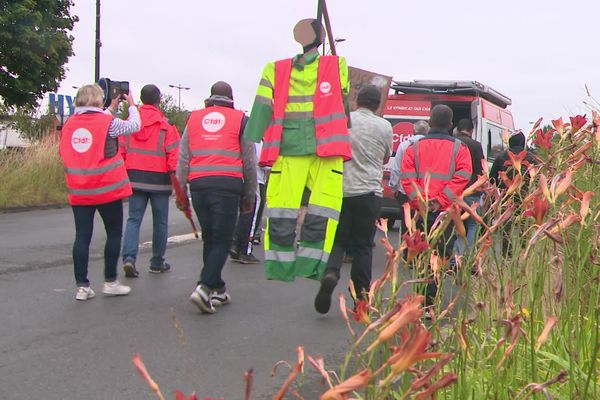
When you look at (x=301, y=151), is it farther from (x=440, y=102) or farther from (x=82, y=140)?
(x=440, y=102)

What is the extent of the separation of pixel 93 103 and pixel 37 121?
2499 centimetres

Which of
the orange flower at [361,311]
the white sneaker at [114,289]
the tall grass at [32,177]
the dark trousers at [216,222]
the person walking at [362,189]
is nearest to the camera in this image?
the orange flower at [361,311]

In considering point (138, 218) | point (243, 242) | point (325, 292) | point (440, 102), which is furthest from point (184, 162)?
point (440, 102)

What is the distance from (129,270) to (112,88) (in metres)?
1.78

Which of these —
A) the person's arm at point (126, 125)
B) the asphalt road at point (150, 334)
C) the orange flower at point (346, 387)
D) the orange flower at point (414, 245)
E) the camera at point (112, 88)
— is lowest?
the asphalt road at point (150, 334)

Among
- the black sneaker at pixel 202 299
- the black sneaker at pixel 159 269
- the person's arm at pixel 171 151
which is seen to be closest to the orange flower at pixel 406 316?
the black sneaker at pixel 202 299

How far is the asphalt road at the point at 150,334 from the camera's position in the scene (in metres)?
4.27

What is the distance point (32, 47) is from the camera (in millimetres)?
27469

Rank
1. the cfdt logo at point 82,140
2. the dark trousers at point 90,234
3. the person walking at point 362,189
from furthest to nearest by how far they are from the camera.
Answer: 1. the dark trousers at point 90,234
2. the cfdt logo at point 82,140
3. the person walking at point 362,189

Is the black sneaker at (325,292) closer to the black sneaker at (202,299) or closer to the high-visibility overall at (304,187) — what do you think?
the high-visibility overall at (304,187)

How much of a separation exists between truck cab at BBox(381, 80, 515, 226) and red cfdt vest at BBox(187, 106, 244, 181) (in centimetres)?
800

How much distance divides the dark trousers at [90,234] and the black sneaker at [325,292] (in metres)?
1.78

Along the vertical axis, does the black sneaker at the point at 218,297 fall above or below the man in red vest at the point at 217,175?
below

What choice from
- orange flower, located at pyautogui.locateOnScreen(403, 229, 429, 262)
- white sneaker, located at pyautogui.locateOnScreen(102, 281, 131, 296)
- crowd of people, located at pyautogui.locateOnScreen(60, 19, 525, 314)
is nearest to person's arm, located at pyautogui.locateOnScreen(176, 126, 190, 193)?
crowd of people, located at pyautogui.locateOnScreen(60, 19, 525, 314)
